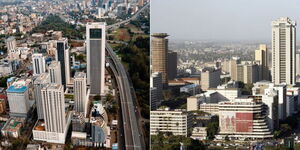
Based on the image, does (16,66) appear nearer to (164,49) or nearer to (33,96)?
(33,96)

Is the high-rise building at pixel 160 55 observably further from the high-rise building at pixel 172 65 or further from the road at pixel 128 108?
the road at pixel 128 108

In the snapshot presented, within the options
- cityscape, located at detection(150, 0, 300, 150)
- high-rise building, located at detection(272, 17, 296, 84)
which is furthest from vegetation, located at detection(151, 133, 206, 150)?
high-rise building, located at detection(272, 17, 296, 84)

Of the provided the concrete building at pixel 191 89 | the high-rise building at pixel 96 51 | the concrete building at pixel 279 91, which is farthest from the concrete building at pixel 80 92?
the concrete building at pixel 279 91

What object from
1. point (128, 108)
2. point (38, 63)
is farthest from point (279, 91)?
point (38, 63)

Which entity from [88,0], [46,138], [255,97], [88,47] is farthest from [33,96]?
[255,97]

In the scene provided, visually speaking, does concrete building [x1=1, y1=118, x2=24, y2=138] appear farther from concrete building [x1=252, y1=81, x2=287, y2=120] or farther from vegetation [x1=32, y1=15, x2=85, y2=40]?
concrete building [x1=252, y1=81, x2=287, y2=120]
